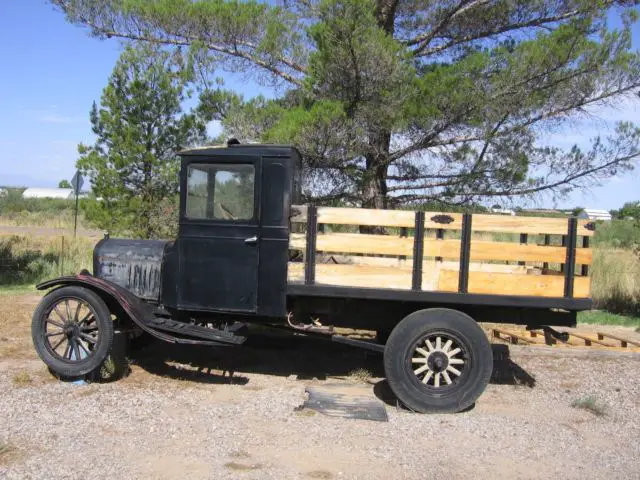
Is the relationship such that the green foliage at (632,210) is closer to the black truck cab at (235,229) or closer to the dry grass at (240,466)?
the black truck cab at (235,229)

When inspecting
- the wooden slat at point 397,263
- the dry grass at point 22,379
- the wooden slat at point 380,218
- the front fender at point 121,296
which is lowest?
the dry grass at point 22,379

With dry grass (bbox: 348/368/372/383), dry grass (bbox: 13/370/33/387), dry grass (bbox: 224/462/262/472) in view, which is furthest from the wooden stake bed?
dry grass (bbox: 13/370/33/387)

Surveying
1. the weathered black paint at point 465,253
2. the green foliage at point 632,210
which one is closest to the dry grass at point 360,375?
the weathered black paint at point 465,253

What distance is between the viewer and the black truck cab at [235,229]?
557 cm

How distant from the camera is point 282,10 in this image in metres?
9.48

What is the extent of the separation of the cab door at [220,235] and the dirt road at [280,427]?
0.95 meters

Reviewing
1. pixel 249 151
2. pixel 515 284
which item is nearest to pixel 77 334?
pixel 249 151

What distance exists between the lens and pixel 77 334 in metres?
5.80

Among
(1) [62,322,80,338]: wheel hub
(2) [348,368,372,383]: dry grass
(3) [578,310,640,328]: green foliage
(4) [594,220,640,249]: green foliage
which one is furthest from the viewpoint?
(4) [594,220,640,249]: green foliage

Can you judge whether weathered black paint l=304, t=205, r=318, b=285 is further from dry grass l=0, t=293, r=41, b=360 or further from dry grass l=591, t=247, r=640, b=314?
dry grass l=591, t=247, r=640, b=314

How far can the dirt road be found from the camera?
405 cm

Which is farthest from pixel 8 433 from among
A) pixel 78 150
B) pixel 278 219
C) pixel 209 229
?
pixel 78 150

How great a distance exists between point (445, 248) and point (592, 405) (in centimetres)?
207

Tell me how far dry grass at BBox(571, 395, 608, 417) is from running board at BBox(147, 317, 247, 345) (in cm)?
326
